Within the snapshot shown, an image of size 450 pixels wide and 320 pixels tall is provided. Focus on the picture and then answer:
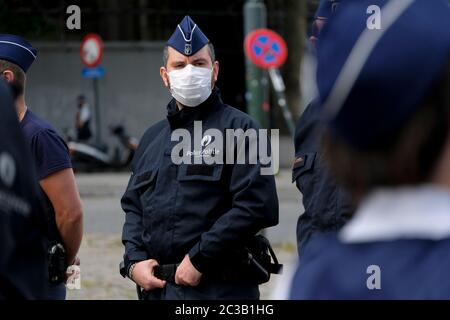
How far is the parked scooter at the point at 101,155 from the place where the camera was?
798 inches

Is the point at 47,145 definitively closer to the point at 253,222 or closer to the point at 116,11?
the point at 253,222

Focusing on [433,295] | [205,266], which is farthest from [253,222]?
[433,295]

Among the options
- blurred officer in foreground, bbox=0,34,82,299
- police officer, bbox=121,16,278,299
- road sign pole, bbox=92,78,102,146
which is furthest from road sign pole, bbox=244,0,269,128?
blurred officer in foreground, bbox=0,34,82,299

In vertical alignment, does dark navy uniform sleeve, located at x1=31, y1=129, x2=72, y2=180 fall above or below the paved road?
above

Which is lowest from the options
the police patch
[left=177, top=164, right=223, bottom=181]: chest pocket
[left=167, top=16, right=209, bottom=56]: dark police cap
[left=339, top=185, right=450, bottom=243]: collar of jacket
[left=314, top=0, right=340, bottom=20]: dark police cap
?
[left=177, top=164, right=223, bottom=181]: chest pocket

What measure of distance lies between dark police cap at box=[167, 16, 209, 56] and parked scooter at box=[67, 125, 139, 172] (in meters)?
15.4

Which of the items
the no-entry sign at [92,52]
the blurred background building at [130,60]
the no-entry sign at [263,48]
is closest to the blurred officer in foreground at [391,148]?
the no-entry sign at [263,48]

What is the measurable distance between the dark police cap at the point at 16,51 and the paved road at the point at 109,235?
56.8 inches

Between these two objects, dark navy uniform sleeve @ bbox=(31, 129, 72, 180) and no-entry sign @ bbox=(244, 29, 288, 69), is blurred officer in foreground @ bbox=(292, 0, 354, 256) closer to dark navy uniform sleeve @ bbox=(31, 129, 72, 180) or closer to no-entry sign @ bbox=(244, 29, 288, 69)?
dark navy uniform sleeve @ bbox=(31, 129, 72, 180)

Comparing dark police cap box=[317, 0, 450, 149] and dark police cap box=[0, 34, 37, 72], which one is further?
dark police cap box=[0, 34, 37, 72]

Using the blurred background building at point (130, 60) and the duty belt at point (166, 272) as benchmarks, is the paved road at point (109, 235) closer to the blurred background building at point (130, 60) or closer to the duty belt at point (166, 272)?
the duty belt at point (166, 272)

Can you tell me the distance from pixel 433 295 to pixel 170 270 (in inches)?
115

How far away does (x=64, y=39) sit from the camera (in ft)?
74.9

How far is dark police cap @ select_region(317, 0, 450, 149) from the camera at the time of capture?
4.56ft
